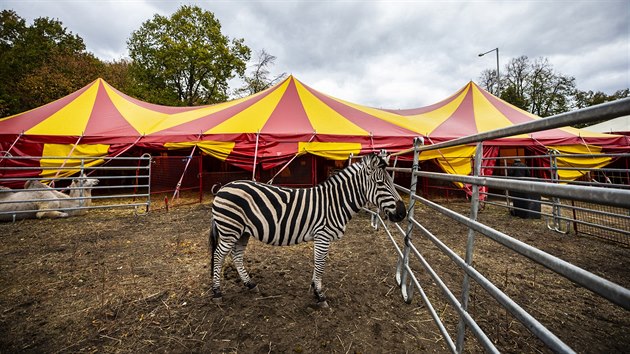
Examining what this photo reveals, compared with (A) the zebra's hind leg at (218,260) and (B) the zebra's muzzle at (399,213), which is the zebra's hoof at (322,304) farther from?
(B) the zebra's muzzle at (399,213)

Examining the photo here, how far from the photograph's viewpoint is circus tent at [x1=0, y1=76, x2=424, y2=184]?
291 inches

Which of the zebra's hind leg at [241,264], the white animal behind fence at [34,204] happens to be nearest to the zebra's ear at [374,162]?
the zebra's hind leg at [241,264]

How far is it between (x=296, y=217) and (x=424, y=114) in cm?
1002

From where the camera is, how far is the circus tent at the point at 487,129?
7.82 meters

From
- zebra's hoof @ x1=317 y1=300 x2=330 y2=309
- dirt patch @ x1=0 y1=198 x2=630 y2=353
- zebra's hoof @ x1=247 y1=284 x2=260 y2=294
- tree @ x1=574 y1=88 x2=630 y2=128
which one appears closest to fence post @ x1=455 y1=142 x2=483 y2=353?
dirt patch @ x1=0 y1=198 x2=630 y2=353

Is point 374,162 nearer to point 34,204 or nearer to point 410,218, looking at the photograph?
point 410,218

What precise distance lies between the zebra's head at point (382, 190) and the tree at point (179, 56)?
22414 mm

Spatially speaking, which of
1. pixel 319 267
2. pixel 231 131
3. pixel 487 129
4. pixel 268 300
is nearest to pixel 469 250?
pixel 319 267

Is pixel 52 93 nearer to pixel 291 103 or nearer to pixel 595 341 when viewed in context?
pixel 291 103

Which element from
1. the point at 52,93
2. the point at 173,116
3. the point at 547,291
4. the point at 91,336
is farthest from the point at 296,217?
the point at 52,93

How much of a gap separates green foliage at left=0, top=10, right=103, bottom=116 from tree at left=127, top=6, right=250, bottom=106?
3467mm

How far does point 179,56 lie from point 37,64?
10.1m

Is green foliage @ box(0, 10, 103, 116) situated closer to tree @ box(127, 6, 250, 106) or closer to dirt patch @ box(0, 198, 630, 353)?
tree @ box(127, 6, 250, 106)

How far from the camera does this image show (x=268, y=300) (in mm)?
2824
